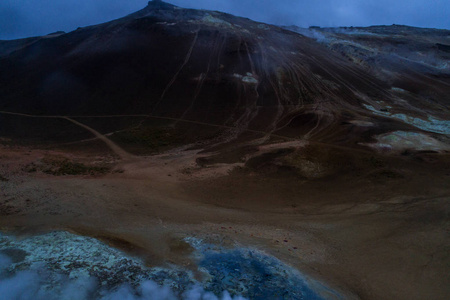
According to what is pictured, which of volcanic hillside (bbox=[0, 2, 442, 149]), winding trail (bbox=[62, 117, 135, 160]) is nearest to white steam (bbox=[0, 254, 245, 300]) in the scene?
winding trail (bbox=[62, 117, 135, 160])

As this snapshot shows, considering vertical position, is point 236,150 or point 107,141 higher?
point 236,150

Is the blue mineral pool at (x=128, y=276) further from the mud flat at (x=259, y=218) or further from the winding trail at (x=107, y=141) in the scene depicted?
the winding trail at (x=107, y=141)

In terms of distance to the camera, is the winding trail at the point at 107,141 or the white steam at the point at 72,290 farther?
the winding trail at the point at 107,141

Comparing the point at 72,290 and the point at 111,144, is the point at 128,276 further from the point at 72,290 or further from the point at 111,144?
the point at 111,144

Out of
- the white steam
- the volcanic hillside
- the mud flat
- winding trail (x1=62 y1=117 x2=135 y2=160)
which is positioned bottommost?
the white steam

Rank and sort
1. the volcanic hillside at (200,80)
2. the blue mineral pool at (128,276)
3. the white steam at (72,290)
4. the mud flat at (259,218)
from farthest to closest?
the volcanic hillside at (200,80), the mud flat at (259,218), the blue mineral pool at (128,276), the white steam at (72,290)

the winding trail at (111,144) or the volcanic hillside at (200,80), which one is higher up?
the volcanic hillside at (200,80)

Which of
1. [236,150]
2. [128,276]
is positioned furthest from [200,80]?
[128,276]

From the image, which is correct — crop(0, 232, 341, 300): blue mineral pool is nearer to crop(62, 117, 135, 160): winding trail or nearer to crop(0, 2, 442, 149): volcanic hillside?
crop(62, 117, 135, 160): winding trail

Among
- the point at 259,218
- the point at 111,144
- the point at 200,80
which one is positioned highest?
the point at 200,80

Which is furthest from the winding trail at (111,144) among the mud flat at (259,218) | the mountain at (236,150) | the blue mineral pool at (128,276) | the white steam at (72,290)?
the white steam at (72,290)

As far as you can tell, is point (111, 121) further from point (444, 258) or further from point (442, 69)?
point (442, 69)

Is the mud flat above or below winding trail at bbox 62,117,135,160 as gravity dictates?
below
